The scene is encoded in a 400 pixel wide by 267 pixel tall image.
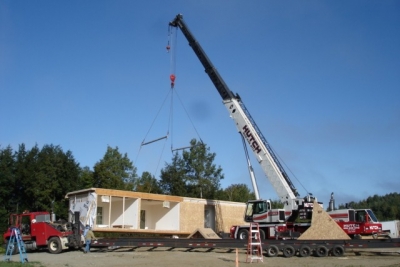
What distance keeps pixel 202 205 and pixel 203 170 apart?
16.3 metres

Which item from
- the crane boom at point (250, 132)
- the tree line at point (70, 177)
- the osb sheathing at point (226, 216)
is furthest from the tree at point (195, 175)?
the crane boom at point (250, 132)

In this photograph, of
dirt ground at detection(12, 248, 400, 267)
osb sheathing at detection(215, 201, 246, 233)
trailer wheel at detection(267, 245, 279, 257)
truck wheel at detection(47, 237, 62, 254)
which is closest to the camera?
dirt ground at detection(12, 248, 400, 267)

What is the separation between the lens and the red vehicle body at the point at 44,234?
2358 cm

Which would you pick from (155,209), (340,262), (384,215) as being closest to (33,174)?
(155,209)

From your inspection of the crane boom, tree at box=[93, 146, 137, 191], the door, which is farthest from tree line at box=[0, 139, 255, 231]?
the crane boom

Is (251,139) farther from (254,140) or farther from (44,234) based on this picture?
(44,234)

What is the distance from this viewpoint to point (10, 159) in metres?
47.4

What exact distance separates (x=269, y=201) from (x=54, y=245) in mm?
12516

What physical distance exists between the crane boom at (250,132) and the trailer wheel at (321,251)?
543 centimetres

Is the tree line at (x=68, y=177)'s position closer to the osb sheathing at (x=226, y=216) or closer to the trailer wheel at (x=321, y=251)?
the osb sheathing at (x=226, y=216)

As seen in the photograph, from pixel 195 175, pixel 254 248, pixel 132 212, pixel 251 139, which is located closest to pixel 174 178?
pixel 195 175

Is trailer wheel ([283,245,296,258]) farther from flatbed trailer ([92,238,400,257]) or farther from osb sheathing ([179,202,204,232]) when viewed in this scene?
osb sheathing ([179,202,204,232])

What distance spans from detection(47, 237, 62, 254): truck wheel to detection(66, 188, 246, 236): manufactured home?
603cm

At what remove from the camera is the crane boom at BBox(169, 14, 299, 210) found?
2608 centimetres
